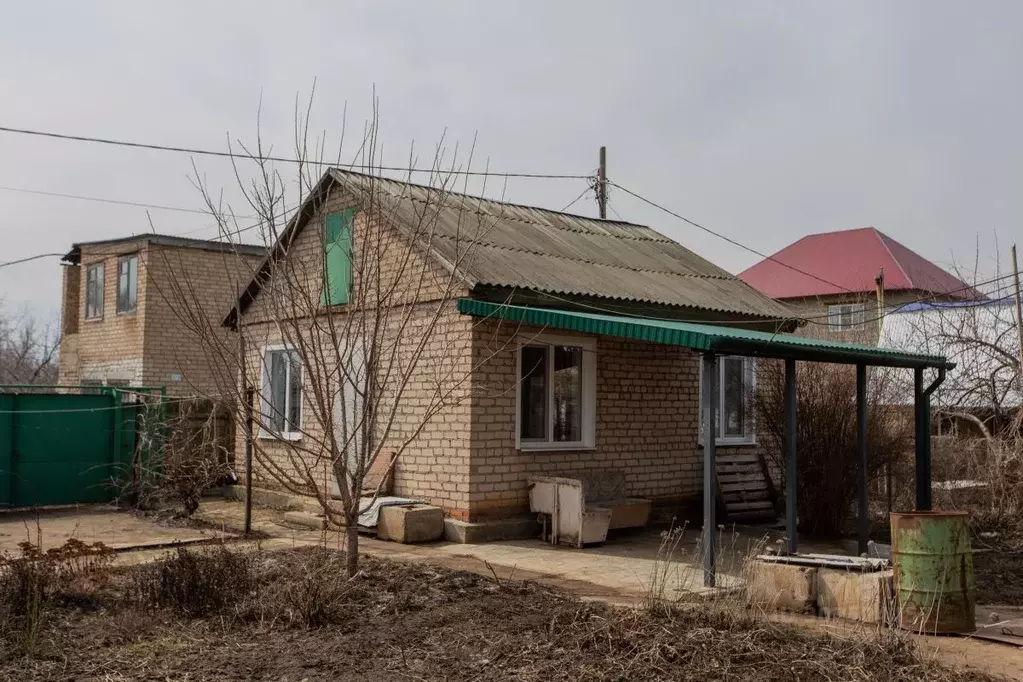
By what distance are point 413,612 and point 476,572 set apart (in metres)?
1.69

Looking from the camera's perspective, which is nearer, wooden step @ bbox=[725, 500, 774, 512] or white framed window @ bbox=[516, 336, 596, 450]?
white framed window @ bbox=[516, 336, 596, 450]

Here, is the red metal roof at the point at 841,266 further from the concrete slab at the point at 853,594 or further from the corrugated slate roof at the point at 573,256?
the concrete slab at the point at 853,594

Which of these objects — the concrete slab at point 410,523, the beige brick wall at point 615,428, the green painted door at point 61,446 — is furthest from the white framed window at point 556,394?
the green painted door at point 61,446

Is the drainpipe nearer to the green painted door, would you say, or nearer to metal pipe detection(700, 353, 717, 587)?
metal pipe detection(700, 353, 717, 587)

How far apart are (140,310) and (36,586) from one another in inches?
588

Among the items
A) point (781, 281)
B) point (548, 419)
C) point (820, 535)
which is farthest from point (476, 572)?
point (781, 281)

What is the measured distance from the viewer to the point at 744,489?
12977 mm

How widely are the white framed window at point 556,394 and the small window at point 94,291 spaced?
14.7 metres

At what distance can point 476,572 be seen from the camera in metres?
8.20

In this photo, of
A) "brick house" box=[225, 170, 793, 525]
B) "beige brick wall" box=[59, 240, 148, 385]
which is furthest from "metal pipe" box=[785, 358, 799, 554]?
"beige brick wall" box=[59, 240, 148, 385]

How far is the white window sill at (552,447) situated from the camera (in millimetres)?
10852

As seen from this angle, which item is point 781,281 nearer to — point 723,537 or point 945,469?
point 945,469

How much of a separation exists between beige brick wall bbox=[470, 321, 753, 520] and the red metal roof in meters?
25.0

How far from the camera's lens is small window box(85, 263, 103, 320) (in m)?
22.3
